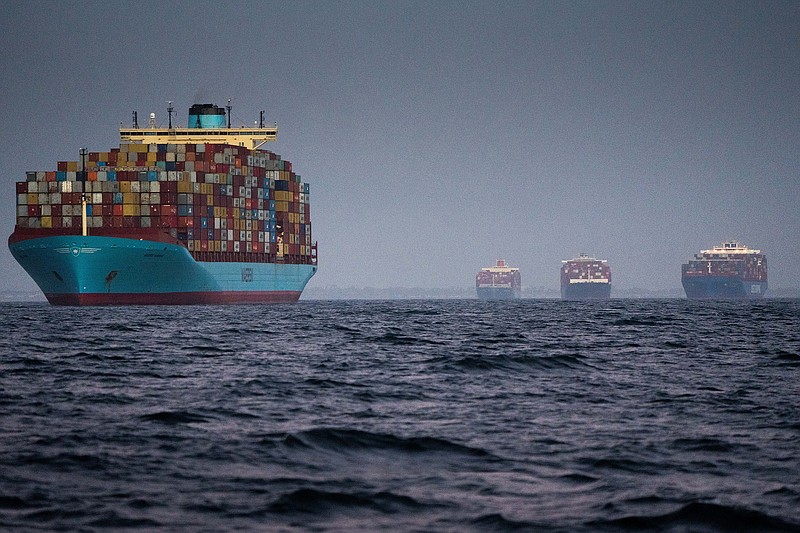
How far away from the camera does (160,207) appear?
312 ft

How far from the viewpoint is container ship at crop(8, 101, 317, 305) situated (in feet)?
284

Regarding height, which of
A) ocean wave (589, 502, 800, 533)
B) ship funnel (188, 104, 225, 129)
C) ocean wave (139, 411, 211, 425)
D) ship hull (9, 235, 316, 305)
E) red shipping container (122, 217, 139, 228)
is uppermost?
ship funnel (188, 104, 225, 129)

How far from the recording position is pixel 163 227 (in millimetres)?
94188

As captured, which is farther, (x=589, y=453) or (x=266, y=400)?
(x=266, y=400)

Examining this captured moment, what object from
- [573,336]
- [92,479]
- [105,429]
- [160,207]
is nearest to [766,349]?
[573,336]

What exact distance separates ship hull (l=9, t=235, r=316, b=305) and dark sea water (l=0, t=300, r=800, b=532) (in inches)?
2319

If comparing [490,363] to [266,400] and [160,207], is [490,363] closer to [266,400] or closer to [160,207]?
[266,400]

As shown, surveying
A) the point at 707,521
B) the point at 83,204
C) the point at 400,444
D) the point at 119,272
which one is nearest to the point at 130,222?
the point at 83,204

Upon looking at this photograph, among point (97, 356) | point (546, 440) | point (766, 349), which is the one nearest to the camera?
point (546, 440)

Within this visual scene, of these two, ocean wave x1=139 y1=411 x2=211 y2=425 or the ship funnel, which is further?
the ship funnel

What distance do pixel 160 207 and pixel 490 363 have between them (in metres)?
73.9

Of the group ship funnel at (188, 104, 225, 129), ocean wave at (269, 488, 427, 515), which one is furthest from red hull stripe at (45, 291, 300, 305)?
ocean wave at (269, 488, 427, 515)

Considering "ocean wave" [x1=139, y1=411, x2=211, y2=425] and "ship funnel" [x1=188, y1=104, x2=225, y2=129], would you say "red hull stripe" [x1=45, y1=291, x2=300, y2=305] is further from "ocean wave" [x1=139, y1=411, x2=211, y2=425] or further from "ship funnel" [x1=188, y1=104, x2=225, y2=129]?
"ocean wave" [x1=139, y1=411, x2=211, y2=425]

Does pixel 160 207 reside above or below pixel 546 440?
above
